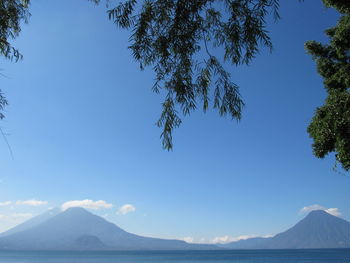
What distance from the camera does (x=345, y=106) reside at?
969cm

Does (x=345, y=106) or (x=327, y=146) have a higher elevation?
(x=345, y=106)

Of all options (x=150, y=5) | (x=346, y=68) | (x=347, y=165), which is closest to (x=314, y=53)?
(x=346, y=68)

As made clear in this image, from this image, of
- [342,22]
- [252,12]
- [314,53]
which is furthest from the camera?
[314,53]

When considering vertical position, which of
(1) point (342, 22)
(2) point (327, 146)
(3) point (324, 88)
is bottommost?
(2) point (327, 146)

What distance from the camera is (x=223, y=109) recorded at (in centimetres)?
513

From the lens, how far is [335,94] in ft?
35.1

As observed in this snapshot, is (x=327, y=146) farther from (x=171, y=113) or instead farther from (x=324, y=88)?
(x=171, y=113)

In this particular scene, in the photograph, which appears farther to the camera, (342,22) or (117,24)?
(342,22)

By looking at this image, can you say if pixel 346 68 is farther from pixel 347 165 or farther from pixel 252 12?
pixel 252 12

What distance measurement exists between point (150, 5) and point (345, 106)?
297 inches

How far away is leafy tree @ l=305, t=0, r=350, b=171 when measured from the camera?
9.48 metres

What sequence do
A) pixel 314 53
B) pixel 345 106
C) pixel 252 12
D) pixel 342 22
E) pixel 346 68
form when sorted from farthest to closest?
pixel 314 53
pixel 346 68
pixel 342 22
pixel 345 106
pixel 252 12

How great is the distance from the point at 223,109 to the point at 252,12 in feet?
5.34

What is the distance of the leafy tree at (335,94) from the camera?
9.48 m
